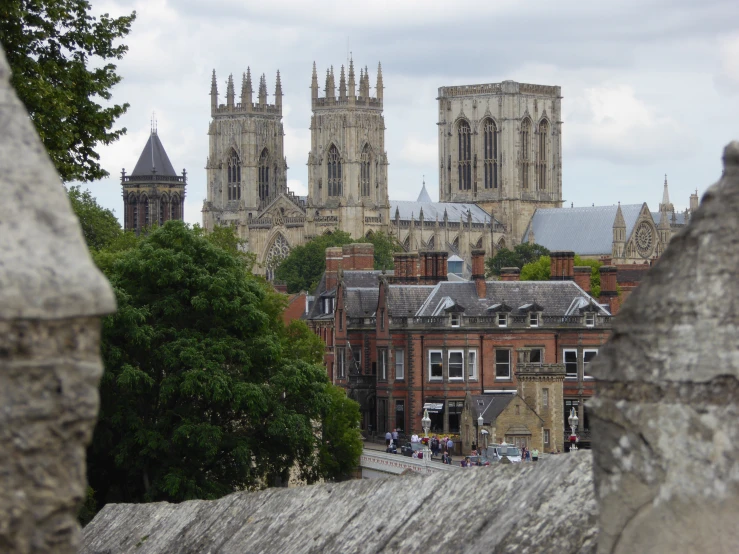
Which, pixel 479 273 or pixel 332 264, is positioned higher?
pixel 332 264

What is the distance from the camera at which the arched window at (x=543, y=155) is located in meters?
177

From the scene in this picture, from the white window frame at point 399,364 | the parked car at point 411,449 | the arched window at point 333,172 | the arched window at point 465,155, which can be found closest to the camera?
the parked car at point 411,449

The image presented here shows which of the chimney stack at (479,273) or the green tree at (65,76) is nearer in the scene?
the green tree at (65,76)

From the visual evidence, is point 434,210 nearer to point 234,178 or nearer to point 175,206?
point 234,178

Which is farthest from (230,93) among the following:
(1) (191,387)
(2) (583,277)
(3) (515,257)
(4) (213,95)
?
(1) (191,387)

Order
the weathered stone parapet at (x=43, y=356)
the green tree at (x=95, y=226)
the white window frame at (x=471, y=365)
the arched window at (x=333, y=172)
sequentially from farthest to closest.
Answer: the arched window at (x=333, y=172)
the green tree at (x=95, y=226)
the white window frame at (x=471, y=365)
the weathered stone parapet at (x=43, y=356)

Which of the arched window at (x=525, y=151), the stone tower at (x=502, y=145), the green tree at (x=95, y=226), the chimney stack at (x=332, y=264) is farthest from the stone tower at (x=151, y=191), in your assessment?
the chimney stack at (x=332, y=264)

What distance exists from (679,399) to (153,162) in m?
172

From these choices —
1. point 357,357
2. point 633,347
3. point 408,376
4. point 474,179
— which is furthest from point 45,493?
point 474,179

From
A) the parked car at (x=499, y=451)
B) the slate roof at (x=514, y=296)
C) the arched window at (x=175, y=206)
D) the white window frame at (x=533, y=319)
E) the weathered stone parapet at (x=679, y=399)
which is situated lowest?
the parked car at (x=499, y=451)

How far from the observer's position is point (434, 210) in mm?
168250

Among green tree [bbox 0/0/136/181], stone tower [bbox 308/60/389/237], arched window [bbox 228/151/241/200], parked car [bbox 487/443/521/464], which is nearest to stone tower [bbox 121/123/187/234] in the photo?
arched window [bbox 228/151/241/200]

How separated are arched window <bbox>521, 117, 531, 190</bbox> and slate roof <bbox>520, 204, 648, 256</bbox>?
6681 millimetres

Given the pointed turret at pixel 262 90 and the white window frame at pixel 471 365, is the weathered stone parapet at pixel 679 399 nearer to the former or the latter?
the white window frame at pixel 471 365
